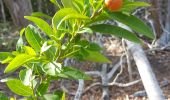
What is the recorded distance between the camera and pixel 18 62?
0.77m

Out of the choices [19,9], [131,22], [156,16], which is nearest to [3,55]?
[131,22]

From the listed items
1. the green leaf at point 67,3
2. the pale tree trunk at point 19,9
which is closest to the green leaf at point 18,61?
the green leaf at point 67,3

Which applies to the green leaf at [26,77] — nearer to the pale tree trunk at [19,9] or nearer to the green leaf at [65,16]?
the green leaf at [65,16]

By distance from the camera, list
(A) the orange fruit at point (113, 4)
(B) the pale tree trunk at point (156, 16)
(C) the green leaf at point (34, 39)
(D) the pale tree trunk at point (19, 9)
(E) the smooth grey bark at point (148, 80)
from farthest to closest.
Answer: (D) the pale tree trunk at point (19, 9), (B) the pale tree trunk at point (156, 16), (E) the smooth grey bark at point (148, 80), (C) the green leaf at point (34, 39), (A) the orange fruit at point (113, 4)

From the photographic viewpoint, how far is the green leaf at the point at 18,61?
760 mm

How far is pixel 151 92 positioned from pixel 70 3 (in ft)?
→ 2.63

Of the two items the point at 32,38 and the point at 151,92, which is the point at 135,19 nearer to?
the point at 32,38

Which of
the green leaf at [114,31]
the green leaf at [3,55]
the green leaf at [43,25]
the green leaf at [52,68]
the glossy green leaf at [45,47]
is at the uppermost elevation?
the green leaf at [43,25]

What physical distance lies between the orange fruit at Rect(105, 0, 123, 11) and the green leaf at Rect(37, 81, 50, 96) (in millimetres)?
240

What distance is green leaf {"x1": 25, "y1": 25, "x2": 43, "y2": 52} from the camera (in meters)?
0.83

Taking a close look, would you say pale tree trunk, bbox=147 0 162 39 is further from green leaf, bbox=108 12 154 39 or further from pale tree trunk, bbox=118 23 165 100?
green leaf, bbox=108 12 154 39

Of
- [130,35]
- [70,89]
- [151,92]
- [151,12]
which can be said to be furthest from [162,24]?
[130,35]

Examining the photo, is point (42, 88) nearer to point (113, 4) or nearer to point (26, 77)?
point (26, 77)

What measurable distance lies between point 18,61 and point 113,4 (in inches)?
9.2
